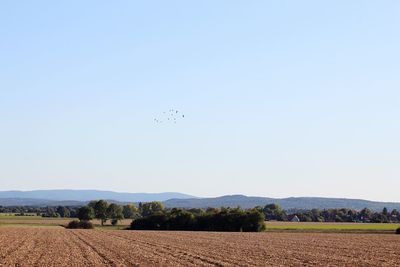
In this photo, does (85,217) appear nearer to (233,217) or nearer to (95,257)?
(233,217)

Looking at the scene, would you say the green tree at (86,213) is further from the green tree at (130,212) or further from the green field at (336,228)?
the green field at (336,228)

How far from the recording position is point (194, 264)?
33312mm

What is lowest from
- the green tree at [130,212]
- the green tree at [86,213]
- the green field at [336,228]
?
the green field at [336,228]

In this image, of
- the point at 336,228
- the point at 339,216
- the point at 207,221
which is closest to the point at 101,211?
the point at 207,221

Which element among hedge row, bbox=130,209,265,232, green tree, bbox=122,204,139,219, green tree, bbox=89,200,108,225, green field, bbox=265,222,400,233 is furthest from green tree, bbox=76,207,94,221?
green field, bbox=265,222,400,233

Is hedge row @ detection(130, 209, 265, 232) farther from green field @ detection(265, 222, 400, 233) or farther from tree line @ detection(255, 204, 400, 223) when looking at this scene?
tree line @ detection(255, 204, 400, 223)

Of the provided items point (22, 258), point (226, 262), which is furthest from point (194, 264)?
Result: point (22, 258)

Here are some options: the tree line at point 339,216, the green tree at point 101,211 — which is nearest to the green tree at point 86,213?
the green tree at point 101,211

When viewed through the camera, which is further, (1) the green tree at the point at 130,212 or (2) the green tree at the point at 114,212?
(1) the green tree at the point at 130,212

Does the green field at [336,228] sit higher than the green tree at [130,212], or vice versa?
the green tree at [130,212]

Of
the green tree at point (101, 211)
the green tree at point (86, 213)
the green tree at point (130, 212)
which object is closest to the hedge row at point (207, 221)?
the green tree at point (101, 211)

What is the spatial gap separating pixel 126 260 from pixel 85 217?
124m

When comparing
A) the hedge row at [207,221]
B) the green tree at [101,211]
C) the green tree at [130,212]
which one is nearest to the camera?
the hedge row at [207,221]

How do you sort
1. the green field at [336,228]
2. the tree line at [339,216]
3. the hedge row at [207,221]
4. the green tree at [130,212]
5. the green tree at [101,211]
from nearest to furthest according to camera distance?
the green field at [336,228] → the hedge row at [207,221] → the green tree at [101,211] → the tree line at [339,216] → the green tree at [130,212]
